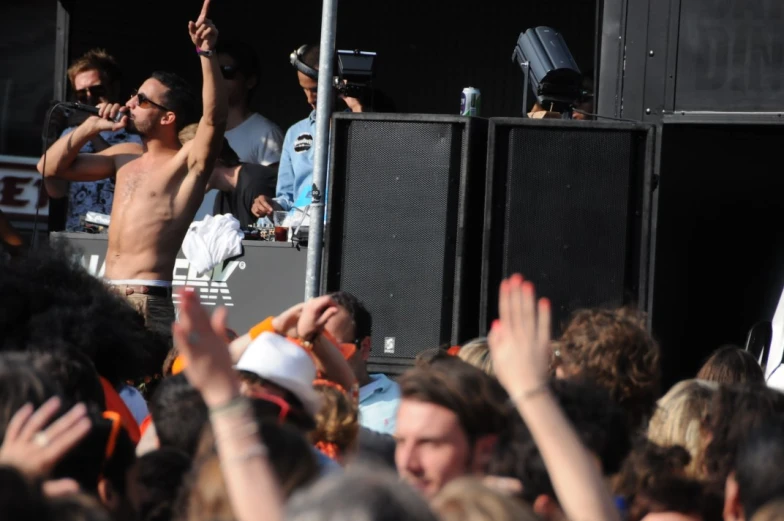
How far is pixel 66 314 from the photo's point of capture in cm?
367

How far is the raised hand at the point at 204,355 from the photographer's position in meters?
2.08

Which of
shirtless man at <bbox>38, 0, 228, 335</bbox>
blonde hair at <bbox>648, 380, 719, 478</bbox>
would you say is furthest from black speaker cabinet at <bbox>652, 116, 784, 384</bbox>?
blonde hair at <bbox>648, 380, 719, 478</bbox>

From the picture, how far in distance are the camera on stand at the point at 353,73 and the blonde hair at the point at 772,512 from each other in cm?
440

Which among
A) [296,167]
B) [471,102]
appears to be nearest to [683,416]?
[471,102]

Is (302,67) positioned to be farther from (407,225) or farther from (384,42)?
(384,42)

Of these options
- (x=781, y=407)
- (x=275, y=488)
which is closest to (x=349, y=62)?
(x=781, y=407)

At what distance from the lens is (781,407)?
2.90 m

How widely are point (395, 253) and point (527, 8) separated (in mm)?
4736

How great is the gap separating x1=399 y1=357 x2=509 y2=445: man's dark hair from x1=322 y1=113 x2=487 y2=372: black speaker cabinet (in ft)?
9.42

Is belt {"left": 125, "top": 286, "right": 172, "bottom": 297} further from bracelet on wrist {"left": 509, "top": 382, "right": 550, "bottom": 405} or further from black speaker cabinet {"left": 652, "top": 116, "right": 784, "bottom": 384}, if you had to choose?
bracelet on wrist {"left": 509, "top": 382, "right": 550, "bottom": 405}

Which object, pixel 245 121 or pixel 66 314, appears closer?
pixel 66 314

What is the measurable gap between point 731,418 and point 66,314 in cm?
192

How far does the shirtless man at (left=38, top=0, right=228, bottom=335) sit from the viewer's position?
6043 millimetres

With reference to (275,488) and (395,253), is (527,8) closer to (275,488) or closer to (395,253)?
(395,253)
